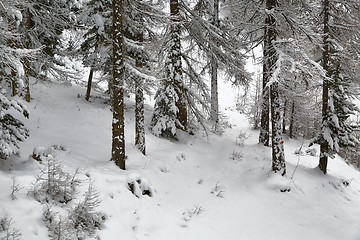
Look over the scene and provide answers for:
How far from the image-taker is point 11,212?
593cm

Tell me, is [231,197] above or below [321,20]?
below

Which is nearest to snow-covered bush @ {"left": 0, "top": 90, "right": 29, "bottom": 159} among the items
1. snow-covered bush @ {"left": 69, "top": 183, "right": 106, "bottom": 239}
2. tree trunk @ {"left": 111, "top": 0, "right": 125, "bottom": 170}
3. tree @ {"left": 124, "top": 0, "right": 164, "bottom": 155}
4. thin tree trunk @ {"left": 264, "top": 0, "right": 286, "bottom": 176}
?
snow-covered bush @ {"left": 69, "top": 183, "right": 106, "bottom": 239}

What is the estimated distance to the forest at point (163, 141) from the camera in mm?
7113

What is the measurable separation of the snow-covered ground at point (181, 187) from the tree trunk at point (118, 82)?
1.43ft

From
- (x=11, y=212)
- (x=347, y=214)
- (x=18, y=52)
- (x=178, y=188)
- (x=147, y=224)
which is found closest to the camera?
(x=11, y=212)

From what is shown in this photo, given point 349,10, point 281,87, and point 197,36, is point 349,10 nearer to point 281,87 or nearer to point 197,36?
point 281,87

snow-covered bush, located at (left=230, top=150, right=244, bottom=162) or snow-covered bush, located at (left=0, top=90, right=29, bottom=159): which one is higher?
snow-covered bush, located at (left=0, top=90, right=29, bottom=159)

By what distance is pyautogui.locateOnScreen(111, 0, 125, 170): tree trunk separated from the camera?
30.3 ft

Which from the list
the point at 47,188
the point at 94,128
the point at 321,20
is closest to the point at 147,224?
the point at 47,188

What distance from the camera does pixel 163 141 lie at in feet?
45.2

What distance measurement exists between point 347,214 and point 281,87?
5.53m

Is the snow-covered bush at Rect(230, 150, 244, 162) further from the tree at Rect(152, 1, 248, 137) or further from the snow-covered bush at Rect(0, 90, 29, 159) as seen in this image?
the snow-covered bush at Rect(0, 90, 29, 159)

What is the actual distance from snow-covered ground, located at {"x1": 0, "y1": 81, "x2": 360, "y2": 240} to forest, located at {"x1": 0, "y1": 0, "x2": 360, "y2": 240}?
53mm

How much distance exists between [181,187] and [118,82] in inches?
171
